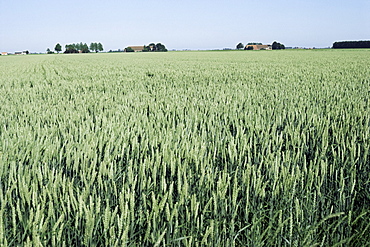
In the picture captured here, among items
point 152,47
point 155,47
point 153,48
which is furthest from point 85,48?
point 155,47

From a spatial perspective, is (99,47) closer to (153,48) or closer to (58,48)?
(58,48)

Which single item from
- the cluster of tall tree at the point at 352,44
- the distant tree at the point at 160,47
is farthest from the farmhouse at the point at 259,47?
the cluster of tall tree at the point at 352,44

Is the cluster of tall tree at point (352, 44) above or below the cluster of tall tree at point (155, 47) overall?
below

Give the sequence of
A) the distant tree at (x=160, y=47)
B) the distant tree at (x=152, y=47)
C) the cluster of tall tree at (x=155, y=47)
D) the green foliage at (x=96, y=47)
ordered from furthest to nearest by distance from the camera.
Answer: the green foliage at (x=96, y=47) < the distant tree at (x=152, y=47) < the cluster of tall tree at (x=155, y=47) < the distant tree at (x=160, y=47)

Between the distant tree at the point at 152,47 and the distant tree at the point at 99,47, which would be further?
the distant tree at the point at 99,47

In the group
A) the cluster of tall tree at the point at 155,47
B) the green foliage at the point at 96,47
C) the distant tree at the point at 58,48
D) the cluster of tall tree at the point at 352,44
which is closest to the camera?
the cluster of tall tree at the point at 352,44

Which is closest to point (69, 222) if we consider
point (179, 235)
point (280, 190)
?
point (179, 235)

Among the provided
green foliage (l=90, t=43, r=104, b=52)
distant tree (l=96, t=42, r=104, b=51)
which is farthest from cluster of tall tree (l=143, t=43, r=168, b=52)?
green foliage (l=90, t=43, r=104, b=52)

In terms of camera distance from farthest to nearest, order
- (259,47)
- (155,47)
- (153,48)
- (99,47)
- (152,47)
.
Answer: (99,47), (259,47), (152,47), (153,48), (155,47)

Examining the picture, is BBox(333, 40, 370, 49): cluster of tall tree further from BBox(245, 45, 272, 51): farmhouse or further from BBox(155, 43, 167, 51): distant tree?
BBox(155, 43, 167, 51): distant tree

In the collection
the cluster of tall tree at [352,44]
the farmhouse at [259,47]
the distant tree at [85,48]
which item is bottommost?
the cluster of tall tree at [352,44]

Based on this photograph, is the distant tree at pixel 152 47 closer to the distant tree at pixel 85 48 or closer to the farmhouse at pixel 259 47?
the distant tree at pixel 85 48

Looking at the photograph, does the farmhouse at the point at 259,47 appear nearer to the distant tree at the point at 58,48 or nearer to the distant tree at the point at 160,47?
the distant tree at the point at 160,47

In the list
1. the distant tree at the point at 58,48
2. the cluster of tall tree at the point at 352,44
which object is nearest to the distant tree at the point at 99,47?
the distant tree at the point at 58,48
